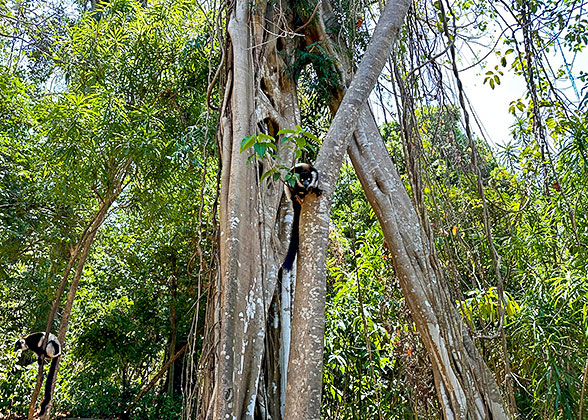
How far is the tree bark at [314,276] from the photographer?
107cm

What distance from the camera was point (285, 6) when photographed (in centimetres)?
248

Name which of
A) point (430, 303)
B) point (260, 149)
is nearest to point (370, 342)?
point (430, 303)

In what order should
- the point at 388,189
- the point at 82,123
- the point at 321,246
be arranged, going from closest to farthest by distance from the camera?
1. the point at 321,246
2. the point at 388,189
3. the point at 82,123

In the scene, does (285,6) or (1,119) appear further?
(1,119)

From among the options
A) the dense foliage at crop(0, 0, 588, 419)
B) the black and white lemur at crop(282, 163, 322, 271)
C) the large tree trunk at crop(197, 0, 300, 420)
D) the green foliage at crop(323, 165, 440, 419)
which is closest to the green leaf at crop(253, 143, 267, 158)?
the black and white lemur at crop(282, 163, 322, 271)

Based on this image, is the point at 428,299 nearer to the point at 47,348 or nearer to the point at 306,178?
the point at 306,178

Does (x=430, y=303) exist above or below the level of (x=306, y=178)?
below

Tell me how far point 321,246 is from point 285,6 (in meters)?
1.72

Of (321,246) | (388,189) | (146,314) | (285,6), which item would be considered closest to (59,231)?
(146,314)

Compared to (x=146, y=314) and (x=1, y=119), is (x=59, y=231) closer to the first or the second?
(x=1, y=119)

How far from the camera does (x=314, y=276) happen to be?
1.18 m

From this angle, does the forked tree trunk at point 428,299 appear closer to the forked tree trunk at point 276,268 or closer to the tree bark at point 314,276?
the forked tree trunk at point 276,268

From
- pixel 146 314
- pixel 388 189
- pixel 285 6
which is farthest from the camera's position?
pixel 146 314

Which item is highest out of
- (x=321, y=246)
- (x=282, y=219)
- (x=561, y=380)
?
(x=282, y=219)
